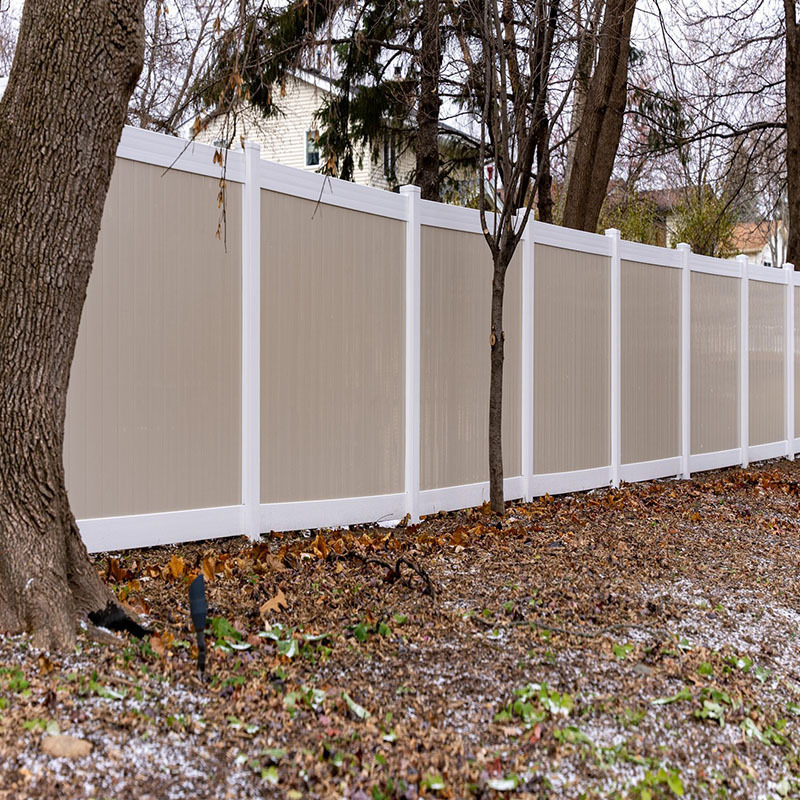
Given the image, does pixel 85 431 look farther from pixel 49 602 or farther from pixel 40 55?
pixel 40 55

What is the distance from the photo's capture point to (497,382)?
263 inches

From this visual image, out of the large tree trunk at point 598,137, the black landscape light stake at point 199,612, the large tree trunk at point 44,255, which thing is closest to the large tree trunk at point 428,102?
the large tree trunk at point 598,137

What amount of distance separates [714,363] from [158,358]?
23.4 ft

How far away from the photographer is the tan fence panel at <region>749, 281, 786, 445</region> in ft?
37.8

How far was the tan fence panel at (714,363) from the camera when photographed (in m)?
10.2

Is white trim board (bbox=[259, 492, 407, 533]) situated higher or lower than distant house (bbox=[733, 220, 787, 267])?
lower

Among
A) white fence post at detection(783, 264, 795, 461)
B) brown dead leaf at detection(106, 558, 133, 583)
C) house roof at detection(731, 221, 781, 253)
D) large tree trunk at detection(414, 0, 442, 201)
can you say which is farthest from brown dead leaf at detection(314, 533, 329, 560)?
house roof at detection(731, 221, 781, 253)

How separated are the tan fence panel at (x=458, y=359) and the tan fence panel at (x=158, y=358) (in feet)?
5.52

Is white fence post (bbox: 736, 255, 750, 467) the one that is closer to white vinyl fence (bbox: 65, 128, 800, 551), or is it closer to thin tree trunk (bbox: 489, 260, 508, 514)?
white vinyl fence (bbox: 65, 128, 800, 551)

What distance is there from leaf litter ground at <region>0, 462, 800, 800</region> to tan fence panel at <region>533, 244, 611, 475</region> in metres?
2.84

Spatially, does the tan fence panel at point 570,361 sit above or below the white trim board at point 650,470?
above

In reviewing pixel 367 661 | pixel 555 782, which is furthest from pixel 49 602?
pixel 555 782

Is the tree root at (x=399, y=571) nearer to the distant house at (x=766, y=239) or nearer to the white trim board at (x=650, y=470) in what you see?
the white trim board at (x=650, y=470)

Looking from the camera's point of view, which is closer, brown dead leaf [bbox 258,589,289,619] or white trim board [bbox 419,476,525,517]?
brown dead leaf [bbox 258,589,289,619]
